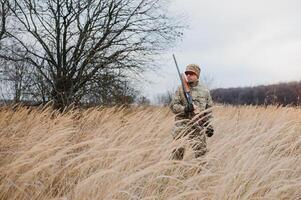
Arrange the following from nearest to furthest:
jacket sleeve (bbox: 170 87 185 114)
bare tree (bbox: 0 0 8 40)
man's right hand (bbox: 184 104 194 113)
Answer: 1. man's right hand (bbox: 184 104 194 113)
2. jacket sleeve (bbox: 170 87 185 114)
3. bare tree (bbox: 0 0 8 40)

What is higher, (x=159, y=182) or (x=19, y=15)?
(x=19, y=15)

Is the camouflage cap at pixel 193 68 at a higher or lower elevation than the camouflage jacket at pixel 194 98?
higher

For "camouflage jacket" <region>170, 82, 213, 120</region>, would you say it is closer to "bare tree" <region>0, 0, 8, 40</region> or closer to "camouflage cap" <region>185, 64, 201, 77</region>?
"camouflage cap" <region>185, 64, 201, 77</region>

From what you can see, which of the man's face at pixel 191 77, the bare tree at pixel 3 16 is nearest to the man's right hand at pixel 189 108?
the man's face at pixel 191 77

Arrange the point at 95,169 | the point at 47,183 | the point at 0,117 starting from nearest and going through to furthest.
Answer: the point at 47,183
the point at 95,169
the point at 0,117

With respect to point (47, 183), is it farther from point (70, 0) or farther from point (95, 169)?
point (70, 0)

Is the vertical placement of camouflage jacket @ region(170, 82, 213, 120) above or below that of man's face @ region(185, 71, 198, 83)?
below

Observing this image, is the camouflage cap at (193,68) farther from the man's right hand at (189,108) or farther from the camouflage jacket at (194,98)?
the man's right hand at (189,108)

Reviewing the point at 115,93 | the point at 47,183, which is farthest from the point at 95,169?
the point at 115,93

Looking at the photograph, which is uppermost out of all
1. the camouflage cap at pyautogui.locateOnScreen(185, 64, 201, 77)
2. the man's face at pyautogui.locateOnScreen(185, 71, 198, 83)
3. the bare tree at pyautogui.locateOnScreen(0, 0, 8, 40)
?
the bare tree at pyautogui.locateOnScreen(0, 0, 8, 40)

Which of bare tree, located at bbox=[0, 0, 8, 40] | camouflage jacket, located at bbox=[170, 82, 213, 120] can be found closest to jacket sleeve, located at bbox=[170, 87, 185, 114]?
camouflage jacket, located at bbox=[170, 82, 213, 120]

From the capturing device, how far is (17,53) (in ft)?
42.6

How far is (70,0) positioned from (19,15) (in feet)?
5.16

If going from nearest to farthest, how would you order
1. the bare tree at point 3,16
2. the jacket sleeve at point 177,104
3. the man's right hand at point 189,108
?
the man's right hand at point 189,108, the jacket sleeve at point 177,104, the bare tree at point 3,16
